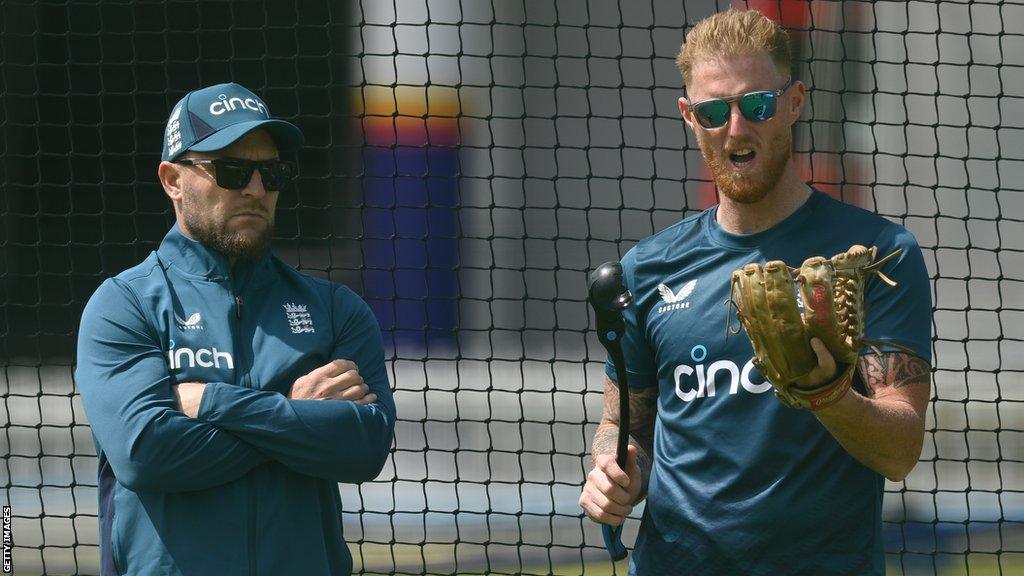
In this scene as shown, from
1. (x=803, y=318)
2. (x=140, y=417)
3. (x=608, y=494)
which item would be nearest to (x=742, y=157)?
(x=803, y=318)

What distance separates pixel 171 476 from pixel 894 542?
4267mm

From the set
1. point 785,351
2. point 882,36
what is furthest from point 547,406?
point 785,351

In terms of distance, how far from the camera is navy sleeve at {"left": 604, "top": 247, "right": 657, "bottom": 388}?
2.81m

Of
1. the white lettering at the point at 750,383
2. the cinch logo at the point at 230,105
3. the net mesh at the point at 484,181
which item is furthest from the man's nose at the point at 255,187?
the net mesh at the point at 484,181

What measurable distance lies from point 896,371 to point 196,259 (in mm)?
1517

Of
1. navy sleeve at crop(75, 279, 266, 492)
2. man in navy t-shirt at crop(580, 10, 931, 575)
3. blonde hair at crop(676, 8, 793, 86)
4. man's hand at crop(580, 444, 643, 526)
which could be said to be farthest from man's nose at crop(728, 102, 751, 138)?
navy sleeve at crop(75, 279, 266, 492)

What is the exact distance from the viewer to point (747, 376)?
260cm

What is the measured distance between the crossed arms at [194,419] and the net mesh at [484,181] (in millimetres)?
3795

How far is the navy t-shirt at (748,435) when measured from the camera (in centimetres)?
254

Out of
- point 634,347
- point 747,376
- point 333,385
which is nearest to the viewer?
point 747,376

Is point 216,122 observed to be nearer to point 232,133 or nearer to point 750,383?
point 232,133

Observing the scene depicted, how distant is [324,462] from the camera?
2873 mm

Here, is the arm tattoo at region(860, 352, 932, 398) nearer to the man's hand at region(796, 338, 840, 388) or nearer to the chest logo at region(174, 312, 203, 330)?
the man's hand at region(796, 338, 840, 388)

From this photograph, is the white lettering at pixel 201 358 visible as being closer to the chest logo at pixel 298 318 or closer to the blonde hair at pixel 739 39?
the chest logo at pixel 298 318
